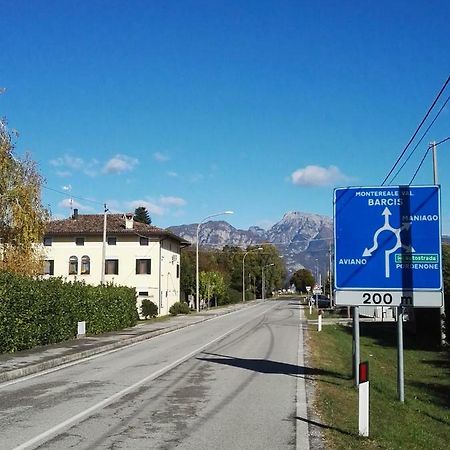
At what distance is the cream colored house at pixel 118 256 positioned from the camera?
57.5m

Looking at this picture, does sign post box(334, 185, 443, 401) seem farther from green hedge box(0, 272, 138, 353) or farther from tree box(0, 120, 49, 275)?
tree box(0, 120, 49, 275)

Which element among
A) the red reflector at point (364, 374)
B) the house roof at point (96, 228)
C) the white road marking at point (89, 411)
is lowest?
the white road marking at point (89, 411)

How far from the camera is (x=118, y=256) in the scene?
58500 mm

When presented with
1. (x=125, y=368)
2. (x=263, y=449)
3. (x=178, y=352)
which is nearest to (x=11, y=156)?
(x=178, y=352)

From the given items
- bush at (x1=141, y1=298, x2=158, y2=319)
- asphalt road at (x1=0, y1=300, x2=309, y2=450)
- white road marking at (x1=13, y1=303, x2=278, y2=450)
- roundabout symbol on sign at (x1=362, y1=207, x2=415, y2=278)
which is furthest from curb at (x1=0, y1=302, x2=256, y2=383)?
bush at (x1=141, y1=298, x2=158, y2=319)

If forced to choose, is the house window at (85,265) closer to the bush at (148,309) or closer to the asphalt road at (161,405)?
the bush at (148,309)

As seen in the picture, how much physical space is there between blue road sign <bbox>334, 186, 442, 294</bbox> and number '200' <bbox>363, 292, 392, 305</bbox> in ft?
0.39

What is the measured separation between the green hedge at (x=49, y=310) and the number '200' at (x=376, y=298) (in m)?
11.6

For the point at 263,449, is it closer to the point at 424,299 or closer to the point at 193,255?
the point at 424,299

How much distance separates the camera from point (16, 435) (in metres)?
8.16

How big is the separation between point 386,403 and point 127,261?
48.7m

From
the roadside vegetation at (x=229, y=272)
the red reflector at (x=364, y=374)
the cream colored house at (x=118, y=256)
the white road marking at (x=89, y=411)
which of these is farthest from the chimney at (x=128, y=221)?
the red reflector at (x=364, y=374)

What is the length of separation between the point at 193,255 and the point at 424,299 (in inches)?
3555

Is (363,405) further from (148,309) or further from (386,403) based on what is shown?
(148,309)
